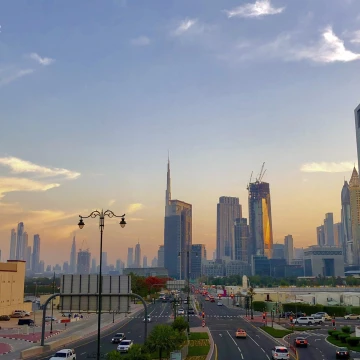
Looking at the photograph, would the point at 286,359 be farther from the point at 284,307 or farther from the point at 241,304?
the point at 241,304

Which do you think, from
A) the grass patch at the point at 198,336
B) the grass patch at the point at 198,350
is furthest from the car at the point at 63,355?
the grass patch at the point at 198,336

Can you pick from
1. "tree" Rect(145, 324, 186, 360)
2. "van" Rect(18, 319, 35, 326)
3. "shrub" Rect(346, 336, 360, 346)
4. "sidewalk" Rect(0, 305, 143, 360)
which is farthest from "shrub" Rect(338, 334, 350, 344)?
"van" Rect(18, 319, 35, 326)

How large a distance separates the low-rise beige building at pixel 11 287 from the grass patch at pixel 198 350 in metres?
64.7

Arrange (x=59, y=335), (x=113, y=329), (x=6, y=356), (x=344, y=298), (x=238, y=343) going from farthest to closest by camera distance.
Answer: (x=344, y=298)
(x=113, y=329)
(x=59, y=335)
(x=238, y=343)
(x=6, y=356)

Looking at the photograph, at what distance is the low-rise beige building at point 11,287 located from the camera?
108 metres

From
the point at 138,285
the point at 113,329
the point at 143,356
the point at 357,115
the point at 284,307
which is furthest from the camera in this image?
the point at 138,285

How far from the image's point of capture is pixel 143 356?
32781 millimetres

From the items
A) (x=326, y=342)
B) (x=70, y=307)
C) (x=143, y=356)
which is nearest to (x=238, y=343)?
(x=326, y=342)

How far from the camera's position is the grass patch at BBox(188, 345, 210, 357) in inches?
2143

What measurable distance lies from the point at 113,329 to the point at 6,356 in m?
35.3

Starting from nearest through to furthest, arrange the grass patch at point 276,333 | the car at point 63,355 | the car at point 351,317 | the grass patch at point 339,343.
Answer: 1. the car at point 63,355
2. the grass patch at point 339,343
3. the grass patch at point 276,333
4. the car at point 351,317

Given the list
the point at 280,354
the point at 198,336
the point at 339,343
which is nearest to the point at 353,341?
the point at 339,343

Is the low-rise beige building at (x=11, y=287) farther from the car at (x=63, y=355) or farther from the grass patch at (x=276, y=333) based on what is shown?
the car at (x=63, y=355)

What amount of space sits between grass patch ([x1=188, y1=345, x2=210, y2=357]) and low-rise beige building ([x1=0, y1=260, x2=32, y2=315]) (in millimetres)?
64692
